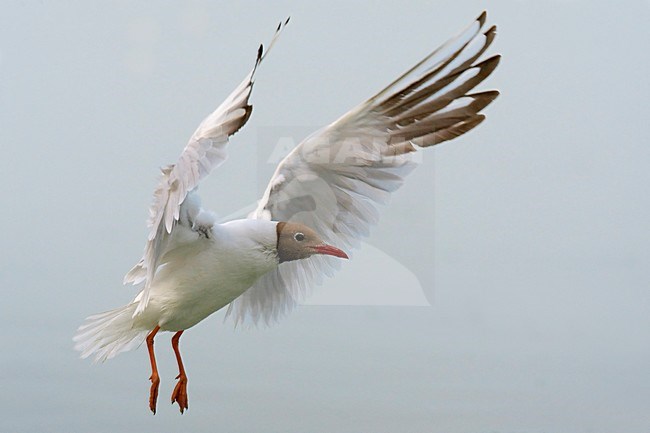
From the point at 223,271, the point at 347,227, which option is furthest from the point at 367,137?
the point at 223,271

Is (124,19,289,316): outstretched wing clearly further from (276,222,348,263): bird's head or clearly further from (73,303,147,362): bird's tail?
(73,303,147,362): bird's tail

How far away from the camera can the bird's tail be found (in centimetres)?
549

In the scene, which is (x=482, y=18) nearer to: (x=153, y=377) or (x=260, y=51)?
(x=260, y=51)

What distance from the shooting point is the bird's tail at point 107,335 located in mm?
5492

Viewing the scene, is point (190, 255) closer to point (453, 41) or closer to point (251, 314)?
point (251, 314)

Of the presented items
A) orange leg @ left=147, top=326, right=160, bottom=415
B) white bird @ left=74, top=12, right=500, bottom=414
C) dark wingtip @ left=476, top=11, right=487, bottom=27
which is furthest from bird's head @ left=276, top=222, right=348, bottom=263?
dark wingtip @ left=476, top=11, right=487, bottom=27

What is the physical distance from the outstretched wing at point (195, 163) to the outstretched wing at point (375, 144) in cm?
80

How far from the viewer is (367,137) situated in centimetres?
538

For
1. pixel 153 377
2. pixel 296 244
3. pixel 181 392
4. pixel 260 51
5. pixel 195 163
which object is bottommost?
pixel 181 392

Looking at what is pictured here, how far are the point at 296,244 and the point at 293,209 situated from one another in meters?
0.50

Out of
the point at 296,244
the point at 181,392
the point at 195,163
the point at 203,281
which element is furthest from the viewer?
the point at 181,392

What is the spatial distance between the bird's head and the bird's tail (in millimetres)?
948

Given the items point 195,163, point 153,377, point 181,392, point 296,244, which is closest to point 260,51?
point 195,163

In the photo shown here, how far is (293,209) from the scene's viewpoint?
561 cm
